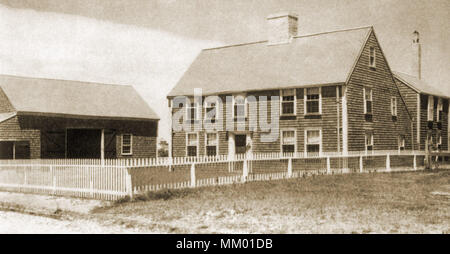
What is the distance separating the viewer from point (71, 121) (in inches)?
1309

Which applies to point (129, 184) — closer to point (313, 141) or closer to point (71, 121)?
point (313, 141)

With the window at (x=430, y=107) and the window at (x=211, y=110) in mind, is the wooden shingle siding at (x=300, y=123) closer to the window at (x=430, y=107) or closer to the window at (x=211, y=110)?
the window at (x=211, y=110)

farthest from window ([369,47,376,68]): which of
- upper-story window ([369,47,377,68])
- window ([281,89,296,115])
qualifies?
window ([281,89,296,115])

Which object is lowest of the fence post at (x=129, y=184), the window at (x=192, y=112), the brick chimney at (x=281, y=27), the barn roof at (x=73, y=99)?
the fence post at (x=129, y=184)

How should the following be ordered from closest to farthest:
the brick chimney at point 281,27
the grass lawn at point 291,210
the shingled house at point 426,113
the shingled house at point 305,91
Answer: the grass lawn at point 291,210 < the shingled house at point 305,91 < the brick chimney at point 281,27 < the shingled house at point 426,113

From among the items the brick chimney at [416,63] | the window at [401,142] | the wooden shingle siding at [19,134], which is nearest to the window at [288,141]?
the window at [401,142]

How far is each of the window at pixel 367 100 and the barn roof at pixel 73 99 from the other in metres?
16.1

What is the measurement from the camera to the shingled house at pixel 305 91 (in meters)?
26.6

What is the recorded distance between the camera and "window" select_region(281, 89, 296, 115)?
27.9 meters

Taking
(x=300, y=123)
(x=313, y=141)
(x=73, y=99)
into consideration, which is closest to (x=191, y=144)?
(x=300, y=123)

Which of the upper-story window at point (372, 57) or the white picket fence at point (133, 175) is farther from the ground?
the upper-story window at point (372, 57)

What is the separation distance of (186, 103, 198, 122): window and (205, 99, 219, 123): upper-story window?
815 millimetres

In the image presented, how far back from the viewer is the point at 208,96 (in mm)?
30781

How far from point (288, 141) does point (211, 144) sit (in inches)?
194
